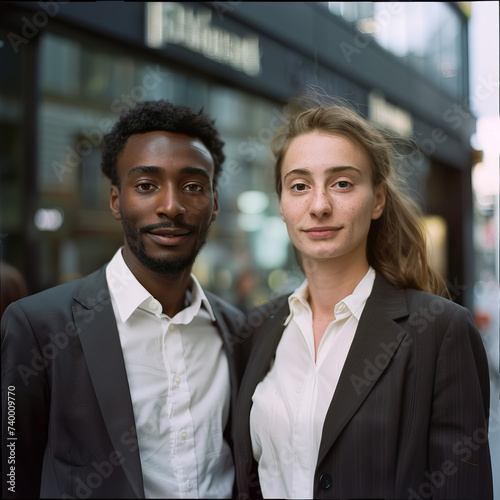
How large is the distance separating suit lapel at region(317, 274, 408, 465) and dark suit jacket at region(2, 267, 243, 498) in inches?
26.9

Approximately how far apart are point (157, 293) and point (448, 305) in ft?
3.62

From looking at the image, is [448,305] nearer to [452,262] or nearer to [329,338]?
[329,338]

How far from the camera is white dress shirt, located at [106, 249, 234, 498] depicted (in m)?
1.91

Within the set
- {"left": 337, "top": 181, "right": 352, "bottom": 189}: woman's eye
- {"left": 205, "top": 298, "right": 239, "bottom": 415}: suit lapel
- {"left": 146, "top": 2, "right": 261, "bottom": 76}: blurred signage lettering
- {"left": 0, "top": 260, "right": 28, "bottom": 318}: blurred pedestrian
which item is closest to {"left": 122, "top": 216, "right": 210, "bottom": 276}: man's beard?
{"left": 205, "top": 298, "right": 239, "bottom": 415}: suit lapel

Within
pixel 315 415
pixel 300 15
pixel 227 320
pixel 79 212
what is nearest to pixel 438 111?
pixel 300 15

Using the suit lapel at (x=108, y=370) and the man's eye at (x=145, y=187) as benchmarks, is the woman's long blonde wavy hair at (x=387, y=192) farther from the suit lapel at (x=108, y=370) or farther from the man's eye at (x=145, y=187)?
the suit lapel at (x=108, y=370)

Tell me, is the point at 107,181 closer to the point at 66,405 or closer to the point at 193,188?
the point at 193,188

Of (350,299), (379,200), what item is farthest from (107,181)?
(350,299)

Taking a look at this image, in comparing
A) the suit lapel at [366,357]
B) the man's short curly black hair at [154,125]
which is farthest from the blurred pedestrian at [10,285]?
the suit lapel at [366,357]

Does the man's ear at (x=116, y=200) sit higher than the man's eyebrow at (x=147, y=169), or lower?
lower

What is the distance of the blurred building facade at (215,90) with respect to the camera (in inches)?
139

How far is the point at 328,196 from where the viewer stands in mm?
1974

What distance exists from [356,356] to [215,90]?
141 inches

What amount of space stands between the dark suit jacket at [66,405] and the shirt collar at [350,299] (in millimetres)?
731
